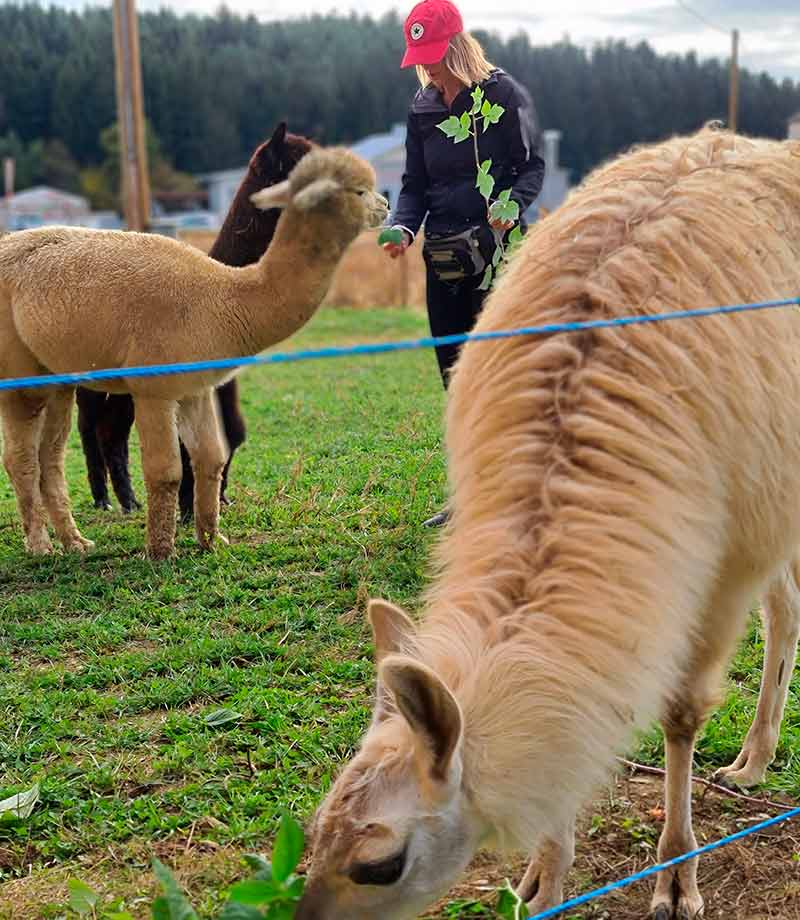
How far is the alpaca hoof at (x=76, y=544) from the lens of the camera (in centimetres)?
567

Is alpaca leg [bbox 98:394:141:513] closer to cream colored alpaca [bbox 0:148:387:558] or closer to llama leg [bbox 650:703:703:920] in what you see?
cream colored alpaca [bbox 0:148:387:558]

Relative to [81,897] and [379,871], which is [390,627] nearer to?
[379,871]

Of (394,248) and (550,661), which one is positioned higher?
(394,248)

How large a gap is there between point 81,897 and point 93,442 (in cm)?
431

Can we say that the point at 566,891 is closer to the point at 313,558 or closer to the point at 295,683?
the point at 295,683

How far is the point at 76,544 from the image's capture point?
5.71m

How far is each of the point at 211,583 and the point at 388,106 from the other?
72227 millimetres

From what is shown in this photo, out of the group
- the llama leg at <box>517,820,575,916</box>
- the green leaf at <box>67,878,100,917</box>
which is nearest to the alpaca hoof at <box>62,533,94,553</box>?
the green leaf at <box>67,878,100,917</box>

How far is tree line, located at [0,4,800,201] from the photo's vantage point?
65000mm

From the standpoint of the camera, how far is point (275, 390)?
33.6ft

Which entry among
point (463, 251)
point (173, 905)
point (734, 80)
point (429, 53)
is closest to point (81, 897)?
point (173, 905)

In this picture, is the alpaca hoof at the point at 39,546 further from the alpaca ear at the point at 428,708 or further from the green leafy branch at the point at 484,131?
the alpaca ear at the point at 428,708

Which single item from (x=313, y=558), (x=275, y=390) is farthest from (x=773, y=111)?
(x=313, y=558)

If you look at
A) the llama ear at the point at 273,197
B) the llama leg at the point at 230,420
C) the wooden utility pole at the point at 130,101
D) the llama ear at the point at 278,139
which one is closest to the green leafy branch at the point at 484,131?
the llama ear at the point at 273,197
